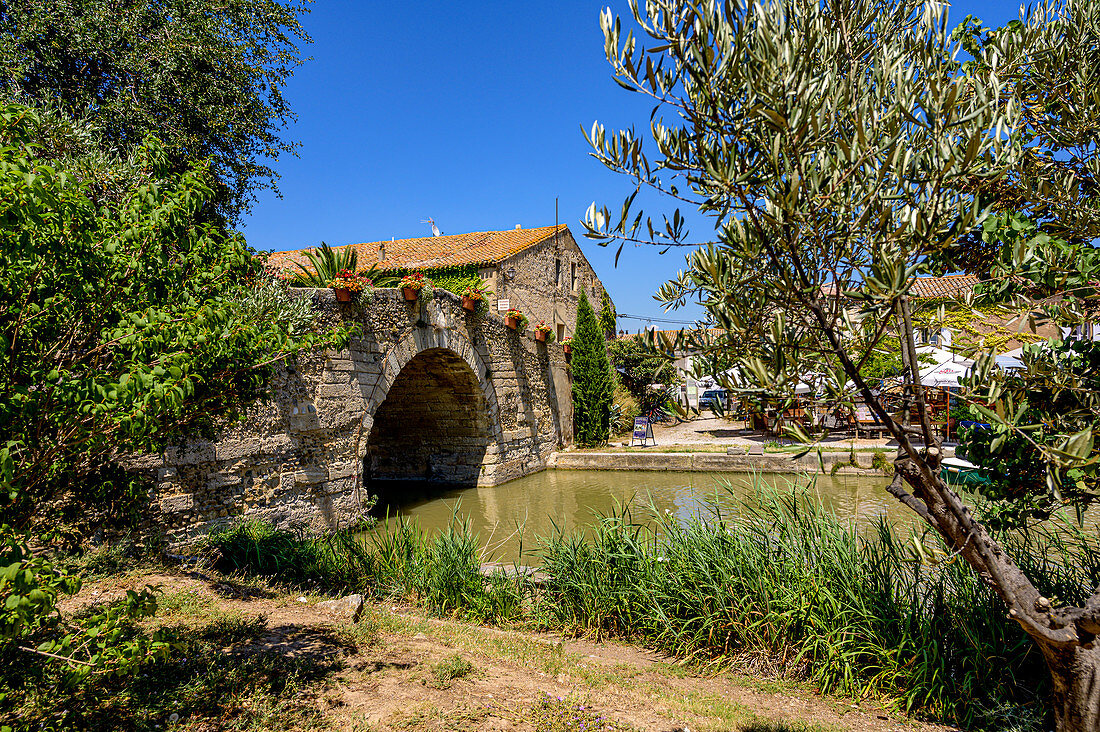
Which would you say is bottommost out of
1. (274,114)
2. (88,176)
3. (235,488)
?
(235,488)

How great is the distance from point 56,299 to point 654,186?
2.07m

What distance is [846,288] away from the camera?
197 cm

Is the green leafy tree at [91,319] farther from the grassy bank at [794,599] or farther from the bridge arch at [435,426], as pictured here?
the bridge arch at [435,426]

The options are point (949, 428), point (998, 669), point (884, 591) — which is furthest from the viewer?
point (949, 428)

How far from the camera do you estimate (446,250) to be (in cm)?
1905

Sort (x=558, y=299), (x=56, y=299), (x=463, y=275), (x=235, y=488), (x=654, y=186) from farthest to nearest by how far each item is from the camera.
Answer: (x=558, y=299), (x=463, y=275), (x=235, y=488), (x=654, y=186), (x=56, y=299)

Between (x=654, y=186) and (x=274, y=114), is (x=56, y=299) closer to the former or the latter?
(x=654, y=186)

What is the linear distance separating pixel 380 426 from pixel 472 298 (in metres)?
3.92

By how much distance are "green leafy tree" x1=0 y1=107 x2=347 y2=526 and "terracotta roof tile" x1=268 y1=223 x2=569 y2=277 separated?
47.9 feet

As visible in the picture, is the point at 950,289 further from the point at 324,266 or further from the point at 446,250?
the point at 446,250

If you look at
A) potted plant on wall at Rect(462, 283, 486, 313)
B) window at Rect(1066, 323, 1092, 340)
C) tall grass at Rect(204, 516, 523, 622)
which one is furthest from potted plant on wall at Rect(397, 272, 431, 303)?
window at Rect(1066, 323, 1092, 340)

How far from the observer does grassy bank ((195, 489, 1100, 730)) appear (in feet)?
10.1

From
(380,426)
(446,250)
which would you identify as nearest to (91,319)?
(380,426)

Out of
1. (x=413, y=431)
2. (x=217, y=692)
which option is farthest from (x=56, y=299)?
(x=413, y=431)
